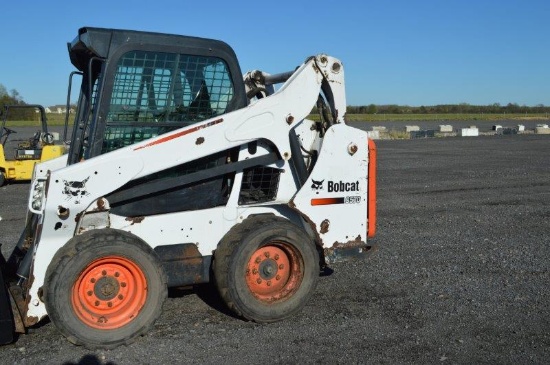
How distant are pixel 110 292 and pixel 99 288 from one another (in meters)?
0.09

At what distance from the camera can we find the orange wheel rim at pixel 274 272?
225 inches

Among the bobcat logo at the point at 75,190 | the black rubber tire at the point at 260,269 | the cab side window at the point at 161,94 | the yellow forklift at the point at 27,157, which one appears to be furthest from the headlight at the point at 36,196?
the yellow forklift at the point at 27,157

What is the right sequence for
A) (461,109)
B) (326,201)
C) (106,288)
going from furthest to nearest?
1. (461,109)
2. (326,201)
3. (106,288)

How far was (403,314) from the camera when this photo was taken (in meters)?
5.96

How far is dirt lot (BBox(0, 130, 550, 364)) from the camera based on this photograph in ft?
16.4

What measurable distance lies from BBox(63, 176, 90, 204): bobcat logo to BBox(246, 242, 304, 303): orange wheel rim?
4.94 ft

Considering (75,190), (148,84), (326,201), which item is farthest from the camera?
(326,201)

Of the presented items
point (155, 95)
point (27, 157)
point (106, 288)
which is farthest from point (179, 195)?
point (27, 157)

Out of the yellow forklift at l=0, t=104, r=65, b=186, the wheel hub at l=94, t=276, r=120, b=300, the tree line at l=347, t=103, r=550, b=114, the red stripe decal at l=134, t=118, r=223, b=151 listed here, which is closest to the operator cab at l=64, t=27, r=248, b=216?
the red stripe decal at l=134, t=118, r=223, b=151

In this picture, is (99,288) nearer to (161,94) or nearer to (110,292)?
(110,292)

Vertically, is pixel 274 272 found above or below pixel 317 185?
below

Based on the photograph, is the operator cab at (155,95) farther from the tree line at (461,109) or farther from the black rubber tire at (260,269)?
the tree line at (461,109)

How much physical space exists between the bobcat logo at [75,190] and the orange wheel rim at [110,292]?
0.51 m

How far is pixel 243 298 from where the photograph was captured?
5500mm
